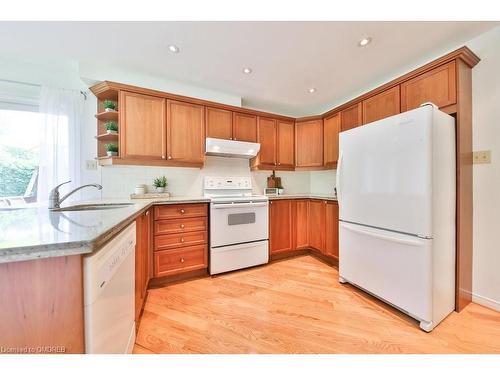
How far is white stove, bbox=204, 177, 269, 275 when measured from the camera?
7.32 ft

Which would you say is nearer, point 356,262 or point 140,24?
point 140,24

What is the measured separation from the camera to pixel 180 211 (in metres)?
2.10

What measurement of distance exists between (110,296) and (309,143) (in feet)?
9.58

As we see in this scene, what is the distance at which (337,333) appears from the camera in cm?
138

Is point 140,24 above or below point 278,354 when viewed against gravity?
above

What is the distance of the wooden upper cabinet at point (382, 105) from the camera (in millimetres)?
1946

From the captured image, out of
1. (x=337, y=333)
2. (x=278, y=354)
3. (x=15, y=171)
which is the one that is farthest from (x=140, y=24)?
(x=337, y=333)

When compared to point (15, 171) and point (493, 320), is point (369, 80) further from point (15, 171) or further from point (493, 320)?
point (15, 171)

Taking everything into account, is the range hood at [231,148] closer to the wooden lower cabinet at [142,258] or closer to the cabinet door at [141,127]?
the cabinet door at [141,127]

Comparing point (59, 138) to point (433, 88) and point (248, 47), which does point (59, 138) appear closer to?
point (248, 47)

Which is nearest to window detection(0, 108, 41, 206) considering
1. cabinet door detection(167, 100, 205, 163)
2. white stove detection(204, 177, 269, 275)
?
cabinet door detection(167, 100, 205, 163)

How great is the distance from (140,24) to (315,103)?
2.44m

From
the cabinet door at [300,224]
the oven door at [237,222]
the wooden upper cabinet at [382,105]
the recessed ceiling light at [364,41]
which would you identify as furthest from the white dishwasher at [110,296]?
the wooden upper cabinet at [382,105]

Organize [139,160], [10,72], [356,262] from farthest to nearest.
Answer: [139,160], [10,72], [356,262]
